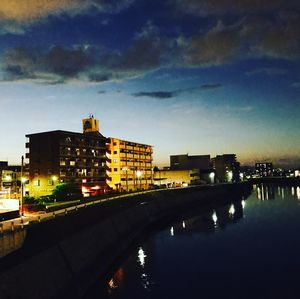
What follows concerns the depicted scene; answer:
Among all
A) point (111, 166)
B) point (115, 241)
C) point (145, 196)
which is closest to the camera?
point (115, 241)

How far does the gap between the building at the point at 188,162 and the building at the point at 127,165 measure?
51534mm

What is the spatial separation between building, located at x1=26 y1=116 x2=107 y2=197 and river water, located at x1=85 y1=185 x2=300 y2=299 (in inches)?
1365

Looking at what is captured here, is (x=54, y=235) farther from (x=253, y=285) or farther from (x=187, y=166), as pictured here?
(x=187, y=166)

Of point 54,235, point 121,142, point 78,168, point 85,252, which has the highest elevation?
point 121,142

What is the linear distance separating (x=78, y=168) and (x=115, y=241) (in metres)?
49.6

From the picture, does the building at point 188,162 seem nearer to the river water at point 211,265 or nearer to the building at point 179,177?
the building at point 179,177

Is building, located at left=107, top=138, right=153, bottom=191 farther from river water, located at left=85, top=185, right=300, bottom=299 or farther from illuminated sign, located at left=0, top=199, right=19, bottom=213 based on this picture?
illuminated sign, located at left=0, top=199, right=19, bottom=213

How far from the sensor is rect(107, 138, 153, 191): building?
367 ft

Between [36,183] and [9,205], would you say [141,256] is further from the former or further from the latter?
[36,183]

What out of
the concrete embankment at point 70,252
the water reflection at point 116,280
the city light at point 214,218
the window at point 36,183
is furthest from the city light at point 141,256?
the window at point 36,183

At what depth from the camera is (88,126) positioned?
387ft

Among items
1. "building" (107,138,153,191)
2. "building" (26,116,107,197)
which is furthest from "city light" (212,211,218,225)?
"building" (26,116,107,197)

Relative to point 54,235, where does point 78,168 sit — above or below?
above

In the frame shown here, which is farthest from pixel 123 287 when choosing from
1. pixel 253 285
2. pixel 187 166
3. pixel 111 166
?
pixel 187 166
